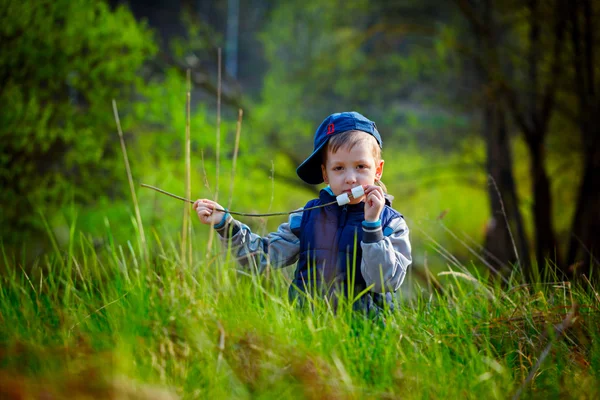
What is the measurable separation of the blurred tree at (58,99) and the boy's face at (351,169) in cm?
405

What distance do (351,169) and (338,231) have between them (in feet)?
0.86

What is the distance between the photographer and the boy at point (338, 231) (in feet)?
7.64

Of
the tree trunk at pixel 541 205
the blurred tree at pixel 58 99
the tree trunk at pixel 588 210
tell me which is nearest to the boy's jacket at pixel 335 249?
the blurred tree at pixel 58 99

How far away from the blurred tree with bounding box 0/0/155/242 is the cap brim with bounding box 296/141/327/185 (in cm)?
379

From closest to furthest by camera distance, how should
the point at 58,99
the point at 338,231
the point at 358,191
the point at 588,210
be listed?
the point at 358,191 → the point at 338,231 → the point at 58,99 → the point at 588,210

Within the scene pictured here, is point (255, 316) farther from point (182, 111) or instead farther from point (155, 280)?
point (182, 111)

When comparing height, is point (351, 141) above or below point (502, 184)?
above

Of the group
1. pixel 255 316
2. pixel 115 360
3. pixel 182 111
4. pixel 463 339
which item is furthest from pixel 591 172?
pixel 115 360

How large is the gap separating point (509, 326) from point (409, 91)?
319 inches

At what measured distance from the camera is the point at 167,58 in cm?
832

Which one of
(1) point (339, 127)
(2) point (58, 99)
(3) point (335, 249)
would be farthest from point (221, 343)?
(2) point (58, 99)

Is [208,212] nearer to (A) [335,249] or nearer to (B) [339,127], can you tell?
(A) [335,249]

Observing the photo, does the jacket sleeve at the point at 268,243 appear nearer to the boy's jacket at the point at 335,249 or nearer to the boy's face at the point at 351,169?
the boy's jacket at the point at 335,249

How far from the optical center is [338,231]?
2.45 m
